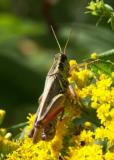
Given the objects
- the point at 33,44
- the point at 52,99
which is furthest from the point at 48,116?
the point at 33,44

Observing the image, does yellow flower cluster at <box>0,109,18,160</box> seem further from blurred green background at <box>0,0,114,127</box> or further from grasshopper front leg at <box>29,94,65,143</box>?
blurred green background at <box>0,0,114,127</box>

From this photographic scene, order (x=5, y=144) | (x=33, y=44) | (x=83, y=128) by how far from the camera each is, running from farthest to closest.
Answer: (x=33, y=44) → (x=5, y=144) → (x=83, y=128)

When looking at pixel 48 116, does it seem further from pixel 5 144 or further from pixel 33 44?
pixel 33 44

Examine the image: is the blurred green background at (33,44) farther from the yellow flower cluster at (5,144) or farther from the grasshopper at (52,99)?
the yellow flower cluster at (5,144)

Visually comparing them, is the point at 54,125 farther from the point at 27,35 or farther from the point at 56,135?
the point at 27,35

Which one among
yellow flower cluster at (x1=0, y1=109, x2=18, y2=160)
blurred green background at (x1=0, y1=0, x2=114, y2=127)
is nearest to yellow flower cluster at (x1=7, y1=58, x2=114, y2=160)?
yellow flower cluster at (x1=0, y1=109, x2=18, y2=160)


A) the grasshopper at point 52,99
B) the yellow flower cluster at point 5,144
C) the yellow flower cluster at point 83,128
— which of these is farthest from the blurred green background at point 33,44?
the yellow flower cluster at point 83,128

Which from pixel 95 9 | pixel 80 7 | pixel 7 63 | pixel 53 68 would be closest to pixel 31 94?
pixel 7 63
